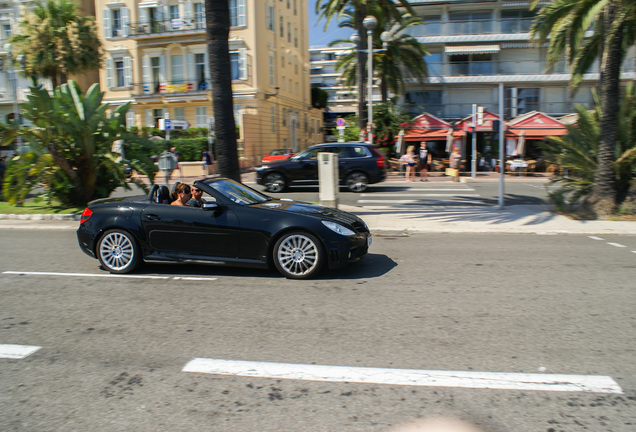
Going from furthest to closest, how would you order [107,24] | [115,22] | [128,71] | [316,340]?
[115,22], [107,24], [128,71], [316,340]

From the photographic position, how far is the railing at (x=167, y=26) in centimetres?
3716

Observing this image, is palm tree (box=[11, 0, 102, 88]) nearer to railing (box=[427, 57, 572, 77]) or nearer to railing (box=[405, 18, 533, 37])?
railing (box=[405, 18, 533, 37])

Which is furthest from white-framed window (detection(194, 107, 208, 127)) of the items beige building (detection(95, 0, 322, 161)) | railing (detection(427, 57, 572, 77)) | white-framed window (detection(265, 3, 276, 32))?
railing (detection(427, 57, 572, 77))

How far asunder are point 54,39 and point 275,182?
21.6 metres

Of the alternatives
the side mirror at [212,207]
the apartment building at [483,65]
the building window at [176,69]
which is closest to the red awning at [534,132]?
the apartment building at [483,65]

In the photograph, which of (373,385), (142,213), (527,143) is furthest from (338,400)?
(527,143)

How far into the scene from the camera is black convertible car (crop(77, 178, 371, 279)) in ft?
21.0

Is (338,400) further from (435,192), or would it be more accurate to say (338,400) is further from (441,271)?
(435,192)

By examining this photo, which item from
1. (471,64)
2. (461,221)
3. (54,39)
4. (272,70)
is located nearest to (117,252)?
(461,221)

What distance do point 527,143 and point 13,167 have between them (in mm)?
27935

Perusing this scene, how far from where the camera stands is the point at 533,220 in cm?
1152

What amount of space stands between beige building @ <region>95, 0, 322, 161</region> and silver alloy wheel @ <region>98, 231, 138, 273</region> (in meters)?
28.3

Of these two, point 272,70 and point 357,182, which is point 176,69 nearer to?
point 272,70

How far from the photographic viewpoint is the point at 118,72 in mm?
40344
